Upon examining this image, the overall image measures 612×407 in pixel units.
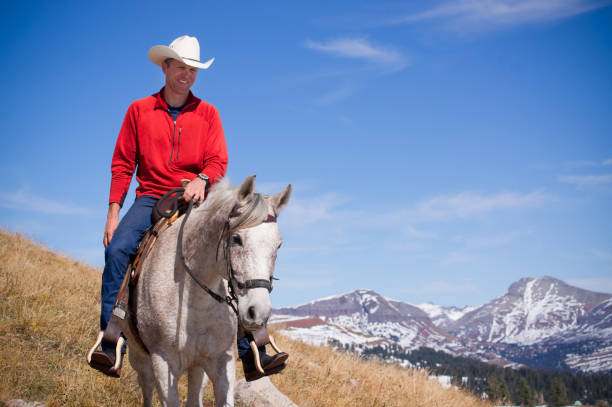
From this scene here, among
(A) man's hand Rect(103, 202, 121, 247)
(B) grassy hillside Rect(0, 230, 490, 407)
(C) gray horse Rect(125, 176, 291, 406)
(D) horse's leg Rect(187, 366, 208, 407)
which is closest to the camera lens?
(C) gray horse Rect(125, 176, 291, 406)

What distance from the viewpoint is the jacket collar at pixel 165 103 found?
5.50 metres

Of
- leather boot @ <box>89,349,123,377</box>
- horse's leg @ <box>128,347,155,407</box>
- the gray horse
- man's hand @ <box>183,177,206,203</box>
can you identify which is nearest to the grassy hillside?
horse's leg @ <box>128,347,155,407</box>

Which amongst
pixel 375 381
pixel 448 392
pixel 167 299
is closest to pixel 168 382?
pixel 167 299

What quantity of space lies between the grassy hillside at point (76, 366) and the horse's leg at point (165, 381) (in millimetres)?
3020

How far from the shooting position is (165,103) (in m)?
5.52

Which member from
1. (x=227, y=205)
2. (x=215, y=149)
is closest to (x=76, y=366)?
(x=215, y=149)

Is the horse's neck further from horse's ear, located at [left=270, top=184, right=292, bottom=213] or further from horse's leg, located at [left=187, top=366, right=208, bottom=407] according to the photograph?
horse's leg, located at [left=187, top=366, right=208, bottom=407]

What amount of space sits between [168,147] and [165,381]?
240 cm

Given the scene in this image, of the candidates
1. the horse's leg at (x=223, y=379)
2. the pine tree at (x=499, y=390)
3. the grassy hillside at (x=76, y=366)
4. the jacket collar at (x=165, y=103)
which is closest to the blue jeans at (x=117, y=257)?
the horse's leg at (x=223, y=379)

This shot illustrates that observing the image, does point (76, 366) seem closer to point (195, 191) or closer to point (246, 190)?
point (195, 191)

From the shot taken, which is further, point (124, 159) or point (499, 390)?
point (499, 390)

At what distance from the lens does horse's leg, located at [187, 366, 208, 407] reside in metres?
4.79

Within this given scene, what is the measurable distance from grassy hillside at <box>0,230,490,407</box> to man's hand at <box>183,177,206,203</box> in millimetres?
3689

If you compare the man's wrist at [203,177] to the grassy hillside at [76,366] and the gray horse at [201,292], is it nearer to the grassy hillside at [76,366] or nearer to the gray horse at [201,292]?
the gray horse at [201,292]
